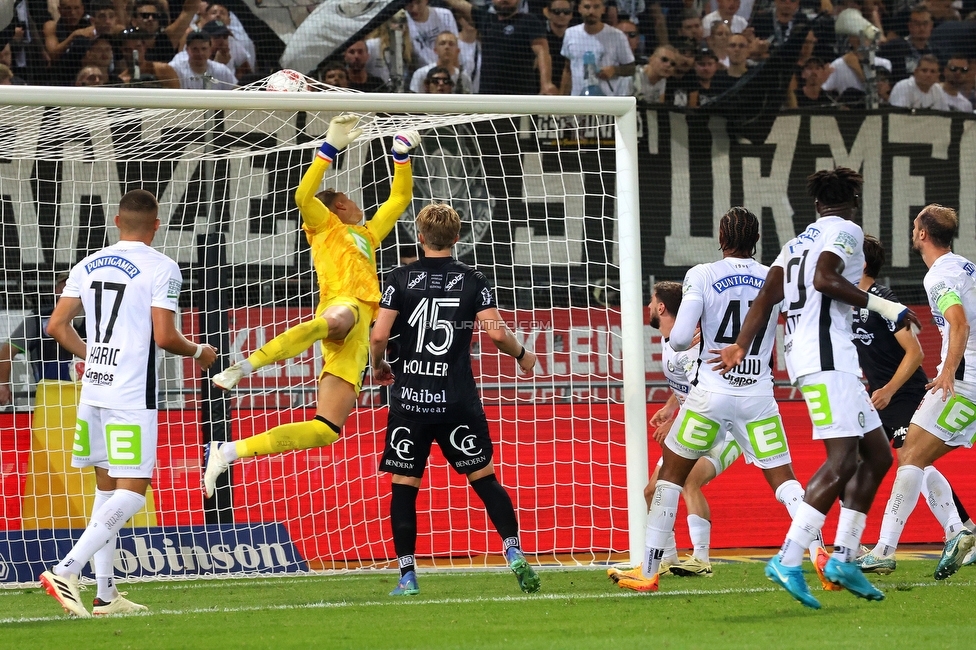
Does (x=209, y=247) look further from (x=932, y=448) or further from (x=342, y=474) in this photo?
(x=932, y=448)

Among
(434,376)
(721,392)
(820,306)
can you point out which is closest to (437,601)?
(434,376)

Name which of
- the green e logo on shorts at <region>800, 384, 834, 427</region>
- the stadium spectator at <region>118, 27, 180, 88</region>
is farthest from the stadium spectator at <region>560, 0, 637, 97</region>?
the green e logo on shorts at <region>800, 384, 834, 427</region>

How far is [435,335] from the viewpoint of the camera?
5.79 metres

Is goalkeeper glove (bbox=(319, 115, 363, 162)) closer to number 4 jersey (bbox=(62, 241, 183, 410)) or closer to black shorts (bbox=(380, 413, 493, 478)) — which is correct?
number 4 jersey (bbox=(62, 241, 183, 410))

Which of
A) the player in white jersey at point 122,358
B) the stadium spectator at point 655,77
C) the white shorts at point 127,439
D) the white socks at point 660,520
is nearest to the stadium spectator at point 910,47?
the stadium spectator at point 655,77

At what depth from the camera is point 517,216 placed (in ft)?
37.3

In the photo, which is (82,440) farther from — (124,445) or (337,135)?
(337,135)

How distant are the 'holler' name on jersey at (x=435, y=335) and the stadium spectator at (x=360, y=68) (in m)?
7.11

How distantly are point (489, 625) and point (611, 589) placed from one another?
138cm

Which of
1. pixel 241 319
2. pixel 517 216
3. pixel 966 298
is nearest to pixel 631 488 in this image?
pixel 966 298

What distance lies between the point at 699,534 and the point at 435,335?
193 centimetres

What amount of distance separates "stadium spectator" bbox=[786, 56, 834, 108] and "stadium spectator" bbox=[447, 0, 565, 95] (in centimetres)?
295

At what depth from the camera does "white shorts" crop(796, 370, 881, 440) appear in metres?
4.71

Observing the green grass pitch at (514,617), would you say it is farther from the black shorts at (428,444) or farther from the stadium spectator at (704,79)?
the stadium spectator at (704,79)
